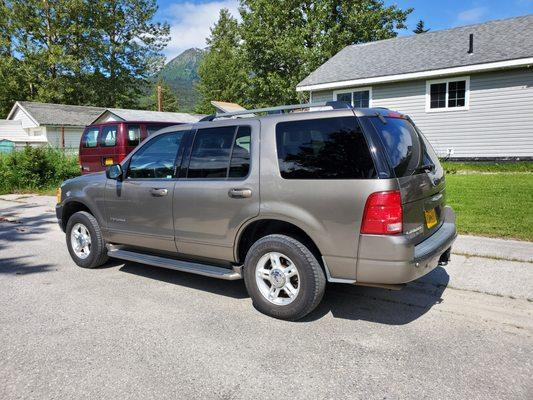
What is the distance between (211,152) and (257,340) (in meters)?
1.96

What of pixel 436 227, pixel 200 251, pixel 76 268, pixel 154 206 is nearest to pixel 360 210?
pixel 436 227

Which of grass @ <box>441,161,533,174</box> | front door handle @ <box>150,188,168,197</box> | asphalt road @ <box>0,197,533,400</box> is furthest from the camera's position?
grass @ <box>441,161,533,174</box>

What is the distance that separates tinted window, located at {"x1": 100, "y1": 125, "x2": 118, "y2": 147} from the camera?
12.3 metres

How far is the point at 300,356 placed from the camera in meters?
3.32

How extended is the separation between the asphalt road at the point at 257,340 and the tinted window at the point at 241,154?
1.33 meters

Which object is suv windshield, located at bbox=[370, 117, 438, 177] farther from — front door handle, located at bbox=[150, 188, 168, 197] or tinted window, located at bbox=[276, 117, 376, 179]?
front door handle, located at bbox=[150, 188, 168, 197]

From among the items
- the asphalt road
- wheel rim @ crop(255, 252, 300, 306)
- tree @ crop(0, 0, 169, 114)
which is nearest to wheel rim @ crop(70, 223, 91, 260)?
the asphalt road

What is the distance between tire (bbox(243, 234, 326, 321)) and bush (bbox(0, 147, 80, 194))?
12676mm

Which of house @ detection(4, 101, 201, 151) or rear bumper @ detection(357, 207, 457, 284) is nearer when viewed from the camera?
rear bumper @ detection(357, 207, 457, 284)

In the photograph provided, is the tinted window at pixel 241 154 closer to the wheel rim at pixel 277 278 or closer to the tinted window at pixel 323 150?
the tinted window at pixel 323 150

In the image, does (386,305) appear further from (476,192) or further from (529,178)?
(529,178)

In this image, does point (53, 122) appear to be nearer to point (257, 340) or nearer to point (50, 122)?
point (50, 122)

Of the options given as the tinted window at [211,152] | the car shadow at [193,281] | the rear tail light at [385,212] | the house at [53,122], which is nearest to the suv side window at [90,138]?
the car shadow at [193,281]

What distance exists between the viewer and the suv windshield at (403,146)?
11.9 ft
